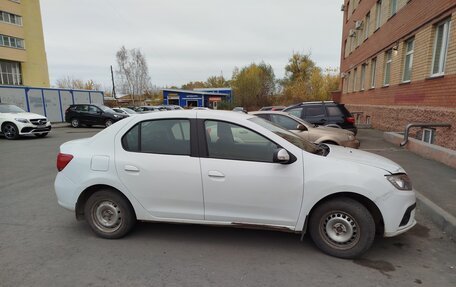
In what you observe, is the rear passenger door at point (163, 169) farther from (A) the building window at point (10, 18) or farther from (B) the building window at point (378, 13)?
(A) the building window at point (10, 18)

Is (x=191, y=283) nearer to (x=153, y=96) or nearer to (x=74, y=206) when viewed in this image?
(x=74, y=206)

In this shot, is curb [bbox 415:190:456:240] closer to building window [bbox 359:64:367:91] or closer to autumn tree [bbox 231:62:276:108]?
building window [bbox 359:64:367:91]

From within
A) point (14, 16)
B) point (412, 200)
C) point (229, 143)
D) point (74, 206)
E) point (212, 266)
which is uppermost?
point (14, 16)

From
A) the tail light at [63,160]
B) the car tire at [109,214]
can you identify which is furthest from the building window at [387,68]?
the tail light at [63,160]

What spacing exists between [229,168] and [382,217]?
5.80 ft

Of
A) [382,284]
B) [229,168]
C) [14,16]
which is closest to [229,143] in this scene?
[229,168]

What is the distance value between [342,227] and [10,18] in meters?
46.3

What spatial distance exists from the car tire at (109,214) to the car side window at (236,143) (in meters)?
1.34

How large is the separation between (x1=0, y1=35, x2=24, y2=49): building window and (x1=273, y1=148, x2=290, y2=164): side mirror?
4394cm

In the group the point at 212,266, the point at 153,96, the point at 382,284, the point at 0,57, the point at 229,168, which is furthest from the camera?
the point at 153,96

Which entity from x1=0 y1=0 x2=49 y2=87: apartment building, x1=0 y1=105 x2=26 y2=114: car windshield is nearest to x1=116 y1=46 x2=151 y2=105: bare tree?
x1=0 y1=0 x2=49 y2=87: apartment building

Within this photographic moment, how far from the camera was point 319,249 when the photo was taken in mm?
3354

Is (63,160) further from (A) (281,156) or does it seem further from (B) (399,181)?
(B) (399,181)

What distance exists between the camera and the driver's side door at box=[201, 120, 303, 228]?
10.5 ft
